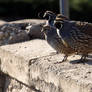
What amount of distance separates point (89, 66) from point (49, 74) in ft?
1.09

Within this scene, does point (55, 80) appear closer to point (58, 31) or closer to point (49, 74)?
point (49, 74)

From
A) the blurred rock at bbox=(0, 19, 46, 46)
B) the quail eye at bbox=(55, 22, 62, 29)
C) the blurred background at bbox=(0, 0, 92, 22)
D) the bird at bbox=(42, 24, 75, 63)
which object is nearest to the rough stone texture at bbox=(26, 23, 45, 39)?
the blurred rock at bbox=(0, 19, 46, 46)

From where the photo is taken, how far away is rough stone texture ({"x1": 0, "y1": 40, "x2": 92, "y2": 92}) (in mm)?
2994

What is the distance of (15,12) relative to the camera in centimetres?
1036

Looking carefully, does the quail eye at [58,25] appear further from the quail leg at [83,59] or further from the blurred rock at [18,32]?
the blurred rock at [18,32]

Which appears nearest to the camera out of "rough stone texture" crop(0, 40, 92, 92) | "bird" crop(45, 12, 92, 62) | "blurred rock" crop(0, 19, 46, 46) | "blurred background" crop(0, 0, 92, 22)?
"rough stone texture" crop(0, 40, 92, 92)

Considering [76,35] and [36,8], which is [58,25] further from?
[36,8]

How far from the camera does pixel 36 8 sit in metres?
9.88

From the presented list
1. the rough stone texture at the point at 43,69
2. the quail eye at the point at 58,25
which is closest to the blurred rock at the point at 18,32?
the rough stone texture at the point at 43,69

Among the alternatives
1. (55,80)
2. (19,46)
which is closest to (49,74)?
(55,80)

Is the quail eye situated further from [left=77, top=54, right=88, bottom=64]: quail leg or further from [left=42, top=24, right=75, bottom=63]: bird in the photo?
[left=77, top=54, right=88, bottom=64]: quail leg

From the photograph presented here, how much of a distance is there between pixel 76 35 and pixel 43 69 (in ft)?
1.28

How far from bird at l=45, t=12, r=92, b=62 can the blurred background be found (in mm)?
5560

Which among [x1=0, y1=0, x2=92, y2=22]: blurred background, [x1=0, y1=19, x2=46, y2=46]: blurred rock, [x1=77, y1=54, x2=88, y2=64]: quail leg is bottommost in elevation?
[x1=0, y1=0, x2=92, y2=22]: blurred background
